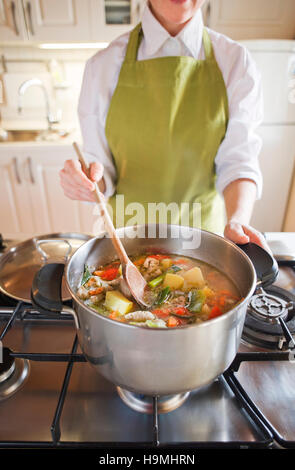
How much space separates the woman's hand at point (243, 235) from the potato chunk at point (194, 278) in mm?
103

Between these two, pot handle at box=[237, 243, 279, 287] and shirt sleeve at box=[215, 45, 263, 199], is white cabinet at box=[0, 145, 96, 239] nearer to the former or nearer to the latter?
shirt sleeve at box=[215, 45, 263, 199]

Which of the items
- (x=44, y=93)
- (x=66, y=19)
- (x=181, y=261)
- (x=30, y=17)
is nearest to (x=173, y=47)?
(x=181, y=261)

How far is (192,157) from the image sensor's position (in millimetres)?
1169

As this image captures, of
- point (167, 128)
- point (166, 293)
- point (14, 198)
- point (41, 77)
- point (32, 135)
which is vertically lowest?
point (14, 198)

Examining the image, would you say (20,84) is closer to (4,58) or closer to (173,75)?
(4,58)

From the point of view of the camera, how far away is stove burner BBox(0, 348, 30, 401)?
0.55 meters

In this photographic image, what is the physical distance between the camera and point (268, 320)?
2.11 feet

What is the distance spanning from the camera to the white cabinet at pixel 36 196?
2.30 meters

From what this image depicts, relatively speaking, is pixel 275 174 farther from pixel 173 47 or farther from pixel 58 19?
pixel 58 19

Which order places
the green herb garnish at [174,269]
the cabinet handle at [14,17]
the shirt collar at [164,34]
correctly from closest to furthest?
1. the green herb garnish at [174,269]
2. the shirt collar at [164,34]
3. the cabinet handle at [14,17]

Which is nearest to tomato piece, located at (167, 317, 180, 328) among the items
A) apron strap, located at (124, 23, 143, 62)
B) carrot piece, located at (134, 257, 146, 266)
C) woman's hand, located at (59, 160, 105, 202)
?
carrot piece, located at (134, 257, 146, 266)

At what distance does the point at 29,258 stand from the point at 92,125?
0.55m

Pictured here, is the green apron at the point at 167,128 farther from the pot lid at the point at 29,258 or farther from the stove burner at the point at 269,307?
the stove burner at the point at 269,307

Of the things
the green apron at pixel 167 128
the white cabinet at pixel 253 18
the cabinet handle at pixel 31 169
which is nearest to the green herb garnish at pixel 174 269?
the green apron at pixel 167 128
